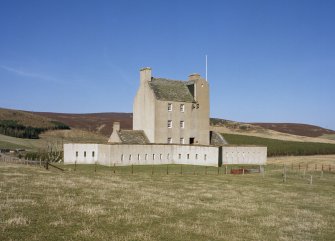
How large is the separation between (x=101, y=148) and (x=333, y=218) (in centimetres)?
3762

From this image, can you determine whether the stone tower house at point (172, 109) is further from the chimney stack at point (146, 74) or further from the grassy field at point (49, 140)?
the grassy field at point (49, 140)

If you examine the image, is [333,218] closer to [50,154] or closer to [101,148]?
[101,148]

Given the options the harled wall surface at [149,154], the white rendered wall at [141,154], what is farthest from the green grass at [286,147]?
the white rendered wall at [141,154]

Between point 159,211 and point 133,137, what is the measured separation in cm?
3871

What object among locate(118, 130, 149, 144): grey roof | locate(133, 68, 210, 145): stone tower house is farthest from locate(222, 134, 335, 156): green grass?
locate(118, 130, 149, 144): grey roof

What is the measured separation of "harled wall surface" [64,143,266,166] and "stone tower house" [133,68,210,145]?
3364 millimetres

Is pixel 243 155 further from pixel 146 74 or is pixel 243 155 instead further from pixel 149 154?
pixel 146 74

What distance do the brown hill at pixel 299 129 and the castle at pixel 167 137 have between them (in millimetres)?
97221

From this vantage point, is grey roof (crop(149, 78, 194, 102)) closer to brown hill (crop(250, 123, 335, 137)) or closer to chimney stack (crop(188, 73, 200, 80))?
chimney stack (crop(188, 73, 200, 80))

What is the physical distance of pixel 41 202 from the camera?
22984 millimetres

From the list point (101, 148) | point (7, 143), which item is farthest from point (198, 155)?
point (7, 143)

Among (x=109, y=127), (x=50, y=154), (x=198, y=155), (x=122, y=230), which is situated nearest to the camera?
(x=122, y=230)

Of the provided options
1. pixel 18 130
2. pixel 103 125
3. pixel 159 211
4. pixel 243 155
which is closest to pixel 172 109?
pixel 243 155

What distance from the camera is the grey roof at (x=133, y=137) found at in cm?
5931
